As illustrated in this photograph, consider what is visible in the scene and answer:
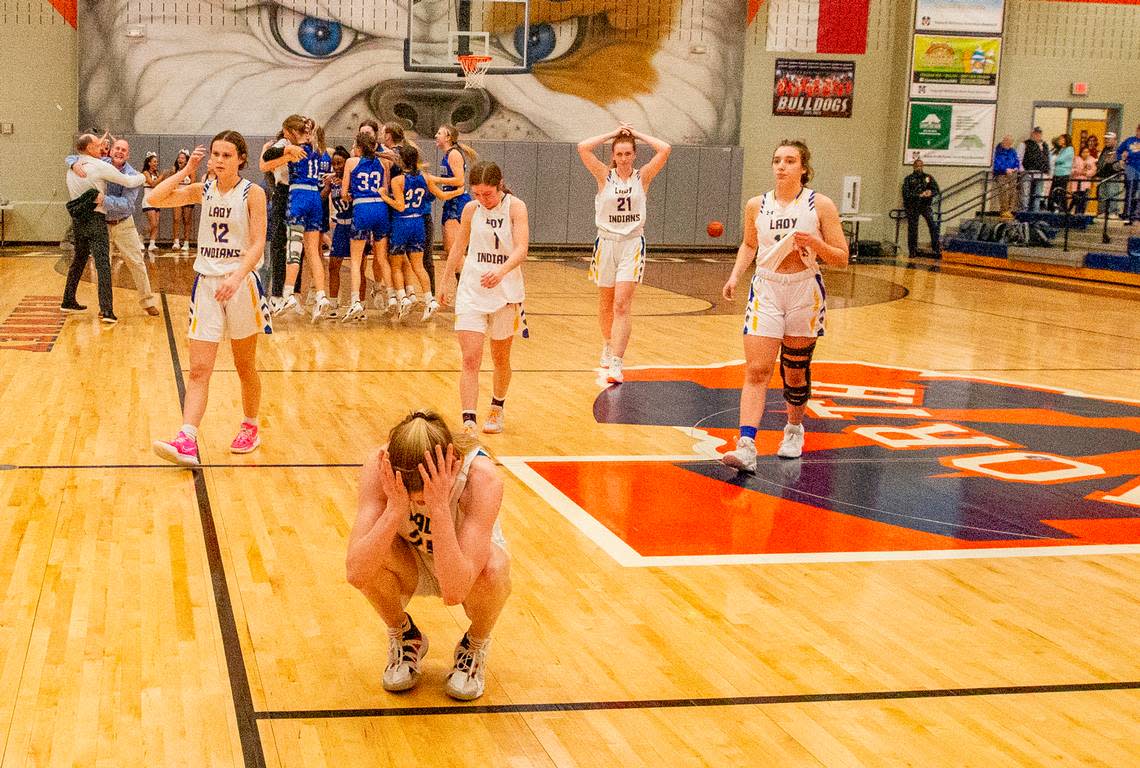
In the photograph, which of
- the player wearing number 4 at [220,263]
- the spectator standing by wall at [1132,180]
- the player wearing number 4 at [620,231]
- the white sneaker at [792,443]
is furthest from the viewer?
the spectator standing by wall at [1132,180]

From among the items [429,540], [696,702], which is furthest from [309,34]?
[696,702]

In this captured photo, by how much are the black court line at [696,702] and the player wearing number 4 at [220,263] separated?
3246 mm

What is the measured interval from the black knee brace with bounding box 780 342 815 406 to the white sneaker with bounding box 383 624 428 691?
3748 mm

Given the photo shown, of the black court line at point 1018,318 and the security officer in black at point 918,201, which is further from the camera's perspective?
the security officer in black at point 918,201

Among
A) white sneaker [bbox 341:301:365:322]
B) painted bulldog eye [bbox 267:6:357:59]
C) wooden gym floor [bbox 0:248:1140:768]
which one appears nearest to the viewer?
wooden gym floor [bbox 0:248:1140:768]

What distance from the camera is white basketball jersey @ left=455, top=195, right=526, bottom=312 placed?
25.1 ft

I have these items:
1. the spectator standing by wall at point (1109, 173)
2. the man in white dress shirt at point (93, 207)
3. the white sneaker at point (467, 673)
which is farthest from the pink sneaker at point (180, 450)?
the spectator standing by wall at point (1109, 173)

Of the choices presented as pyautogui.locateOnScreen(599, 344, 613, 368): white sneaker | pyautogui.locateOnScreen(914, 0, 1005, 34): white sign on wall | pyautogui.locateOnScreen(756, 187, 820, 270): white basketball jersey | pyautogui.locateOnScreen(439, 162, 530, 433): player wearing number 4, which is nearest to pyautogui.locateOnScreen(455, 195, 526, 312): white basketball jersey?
pyautogui.locateOnScreen(439, 162, 530, 433): player wearing number 4

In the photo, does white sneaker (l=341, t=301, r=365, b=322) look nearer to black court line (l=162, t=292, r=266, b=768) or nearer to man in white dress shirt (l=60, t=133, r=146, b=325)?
man in white dress shirt (l=60, t=133, r=146, b=325)

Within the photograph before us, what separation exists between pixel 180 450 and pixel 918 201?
1928 centimetres

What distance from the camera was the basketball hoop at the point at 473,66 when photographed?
2056 centimetres

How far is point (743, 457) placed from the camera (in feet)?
23.5

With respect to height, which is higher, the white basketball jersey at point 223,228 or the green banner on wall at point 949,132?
the green banner on wall at point 949,132

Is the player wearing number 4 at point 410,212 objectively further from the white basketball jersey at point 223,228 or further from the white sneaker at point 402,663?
the white sneaker at point 402,663
